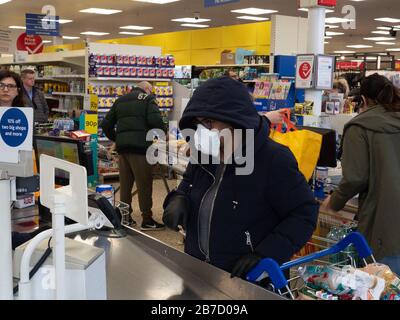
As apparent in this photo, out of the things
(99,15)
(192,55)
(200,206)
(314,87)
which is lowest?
(200,206)

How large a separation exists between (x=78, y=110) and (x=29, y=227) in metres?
7.18

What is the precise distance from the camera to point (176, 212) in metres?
1.92

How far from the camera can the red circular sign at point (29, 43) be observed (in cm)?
1505

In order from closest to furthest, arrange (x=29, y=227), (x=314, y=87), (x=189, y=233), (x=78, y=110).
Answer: (x=189, y=233)
(x=29, y=227)
(x=314, y=87)
(x=78, y=110)

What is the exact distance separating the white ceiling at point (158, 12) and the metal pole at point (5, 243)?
12115 mm

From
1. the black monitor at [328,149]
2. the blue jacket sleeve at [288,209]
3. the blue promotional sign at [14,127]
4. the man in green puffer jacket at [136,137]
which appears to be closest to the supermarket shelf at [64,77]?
A: the man in green puffer jacket at [136,137]

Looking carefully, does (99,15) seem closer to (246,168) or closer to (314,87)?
(314,87)

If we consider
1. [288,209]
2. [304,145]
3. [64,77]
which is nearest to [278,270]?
[288,209]

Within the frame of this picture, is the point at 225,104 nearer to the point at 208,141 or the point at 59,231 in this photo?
the point at 208,141

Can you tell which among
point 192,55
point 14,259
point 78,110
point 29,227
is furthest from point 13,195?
point 192,55

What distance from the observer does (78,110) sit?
9.30 metres

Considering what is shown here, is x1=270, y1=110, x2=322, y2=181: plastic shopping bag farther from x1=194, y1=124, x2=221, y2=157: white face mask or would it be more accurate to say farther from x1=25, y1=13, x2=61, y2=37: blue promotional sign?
x1=25, y1=13, x2=61, y2=37: blue promotional sign

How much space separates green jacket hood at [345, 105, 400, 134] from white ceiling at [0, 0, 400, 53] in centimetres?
1028

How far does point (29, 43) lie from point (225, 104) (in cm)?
1477
